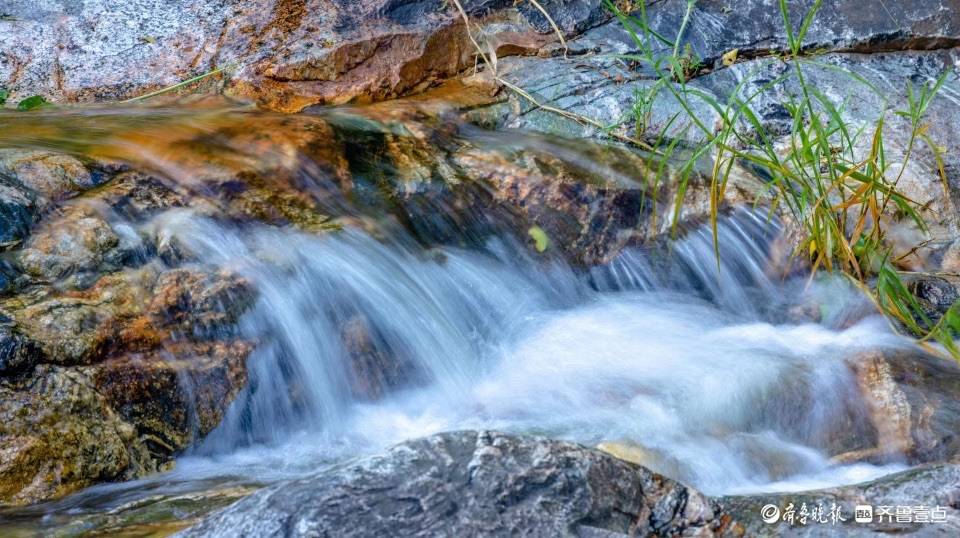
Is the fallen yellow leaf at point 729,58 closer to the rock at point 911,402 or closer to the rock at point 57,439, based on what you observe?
the rock at point 911,402

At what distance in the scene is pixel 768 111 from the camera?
4.91 m

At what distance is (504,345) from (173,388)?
54.0 inches

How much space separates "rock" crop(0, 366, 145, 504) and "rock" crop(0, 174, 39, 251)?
1.97 ft

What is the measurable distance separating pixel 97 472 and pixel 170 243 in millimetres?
941

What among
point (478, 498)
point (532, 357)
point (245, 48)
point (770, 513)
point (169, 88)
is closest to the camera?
point (478, 498)

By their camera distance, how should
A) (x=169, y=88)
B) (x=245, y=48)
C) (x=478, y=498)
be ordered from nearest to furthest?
(x=478, y=498) → (x=169, y=88) → (x=245, y=48)

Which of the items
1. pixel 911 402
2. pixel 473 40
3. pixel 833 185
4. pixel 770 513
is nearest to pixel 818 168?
pixel 833 185

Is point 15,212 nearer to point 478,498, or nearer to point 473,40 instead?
point 478,498

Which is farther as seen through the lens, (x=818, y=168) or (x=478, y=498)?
(x=818, y=168)

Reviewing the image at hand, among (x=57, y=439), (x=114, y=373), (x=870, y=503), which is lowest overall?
(x=870, y=503)

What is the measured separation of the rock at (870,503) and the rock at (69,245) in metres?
2.19

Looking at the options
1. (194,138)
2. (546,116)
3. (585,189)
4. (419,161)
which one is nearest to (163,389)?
(194,138)

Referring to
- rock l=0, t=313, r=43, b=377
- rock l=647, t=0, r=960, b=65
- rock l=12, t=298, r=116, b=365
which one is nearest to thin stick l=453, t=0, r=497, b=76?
rock l=647, t=0, r=960, b=65

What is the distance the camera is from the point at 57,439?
2.39 m
